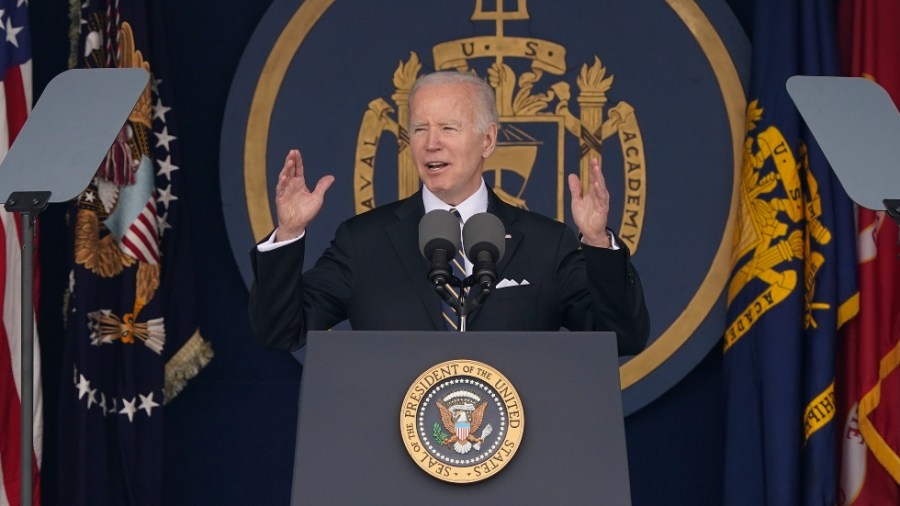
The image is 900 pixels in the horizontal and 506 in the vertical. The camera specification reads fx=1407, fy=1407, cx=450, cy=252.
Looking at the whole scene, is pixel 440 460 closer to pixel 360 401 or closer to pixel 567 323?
pixel 360 401

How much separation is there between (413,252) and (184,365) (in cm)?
156

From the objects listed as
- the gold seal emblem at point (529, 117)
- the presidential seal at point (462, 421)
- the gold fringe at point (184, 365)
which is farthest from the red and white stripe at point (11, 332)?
the presidential seal at point (462, 421)

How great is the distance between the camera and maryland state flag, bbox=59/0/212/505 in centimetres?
451

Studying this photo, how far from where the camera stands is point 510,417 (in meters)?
2.37

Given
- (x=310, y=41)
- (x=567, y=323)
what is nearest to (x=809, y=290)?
(x=567, y=323)

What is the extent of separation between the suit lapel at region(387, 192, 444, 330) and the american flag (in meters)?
1.48

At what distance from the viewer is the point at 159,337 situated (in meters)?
4.63

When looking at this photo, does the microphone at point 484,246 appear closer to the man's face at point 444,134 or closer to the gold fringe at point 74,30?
the man's face at point 444,134

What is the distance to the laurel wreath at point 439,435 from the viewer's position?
2.35 m

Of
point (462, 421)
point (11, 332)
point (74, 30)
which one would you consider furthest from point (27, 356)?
point (74, 30)


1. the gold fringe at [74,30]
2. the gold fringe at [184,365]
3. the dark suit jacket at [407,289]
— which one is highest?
the gold fringe at [74,30]

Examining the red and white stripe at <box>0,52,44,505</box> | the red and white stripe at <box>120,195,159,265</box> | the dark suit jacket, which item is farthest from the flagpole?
the red and white stripe at <box>120,195,159,265</box>

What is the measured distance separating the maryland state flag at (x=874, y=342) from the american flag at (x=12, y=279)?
8.49ft

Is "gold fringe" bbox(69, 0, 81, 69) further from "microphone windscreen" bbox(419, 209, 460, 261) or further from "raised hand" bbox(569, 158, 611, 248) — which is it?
"microphone windscreen" bbox(419, 209, 460, 261)
